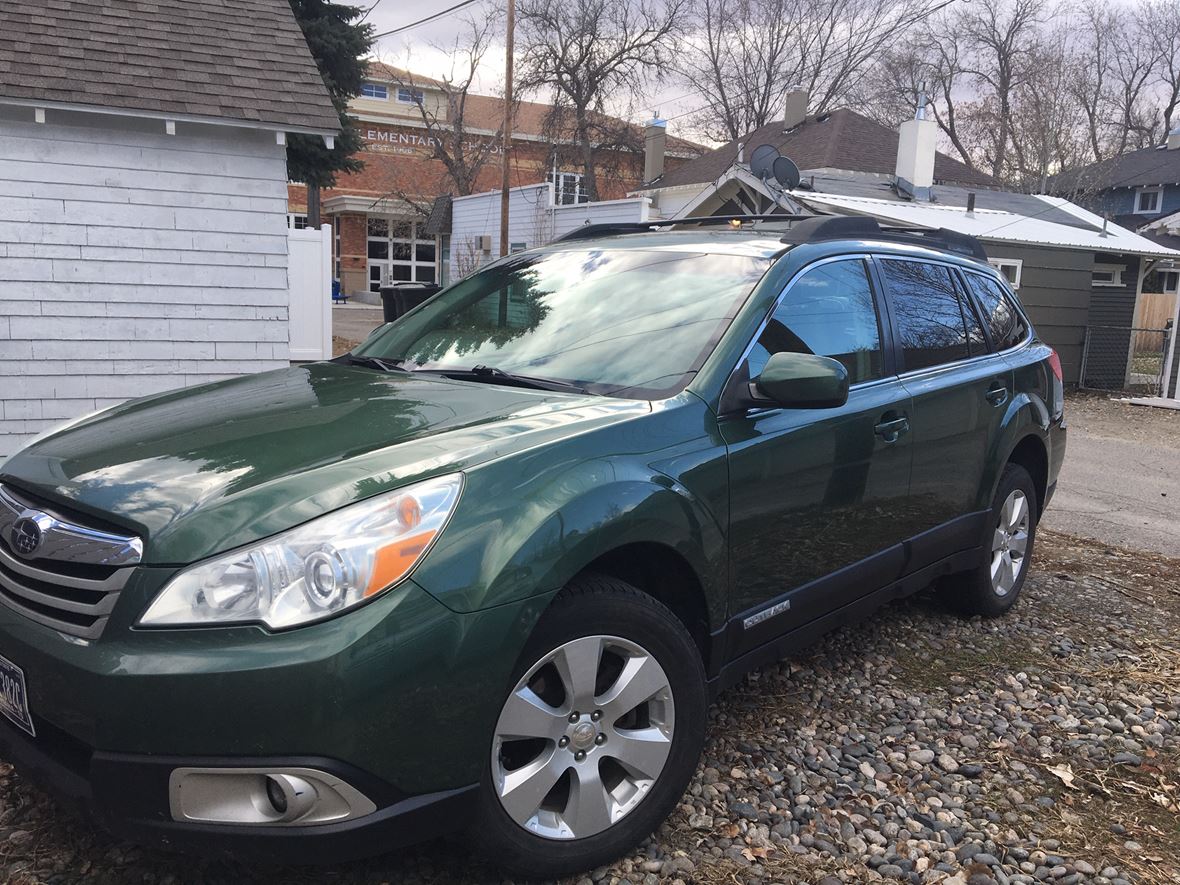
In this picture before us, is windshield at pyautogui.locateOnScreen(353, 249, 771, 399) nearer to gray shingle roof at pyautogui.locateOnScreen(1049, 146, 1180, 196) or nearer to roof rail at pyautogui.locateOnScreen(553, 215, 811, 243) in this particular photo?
roof rail at pyautogui.locateOnScreen(553, 215, 811, 243)

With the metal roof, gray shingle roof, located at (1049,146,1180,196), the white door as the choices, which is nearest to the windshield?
the white door

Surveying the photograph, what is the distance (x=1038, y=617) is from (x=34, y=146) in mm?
7906

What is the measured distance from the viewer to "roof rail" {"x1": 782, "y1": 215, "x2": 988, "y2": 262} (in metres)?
3.64

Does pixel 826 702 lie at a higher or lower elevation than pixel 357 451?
lower

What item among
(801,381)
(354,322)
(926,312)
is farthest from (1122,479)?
(354,322)

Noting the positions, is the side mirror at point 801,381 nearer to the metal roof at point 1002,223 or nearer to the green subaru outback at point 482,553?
the green subaru outback at point 482,553

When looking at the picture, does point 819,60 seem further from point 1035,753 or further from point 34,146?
point 1035,753

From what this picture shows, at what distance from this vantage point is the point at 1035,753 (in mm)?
3355

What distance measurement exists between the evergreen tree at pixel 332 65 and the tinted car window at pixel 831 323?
15.7 meters

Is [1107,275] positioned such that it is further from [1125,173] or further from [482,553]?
[1125,173]

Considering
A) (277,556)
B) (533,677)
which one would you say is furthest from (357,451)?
(533,677)

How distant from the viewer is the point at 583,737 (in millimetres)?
2406

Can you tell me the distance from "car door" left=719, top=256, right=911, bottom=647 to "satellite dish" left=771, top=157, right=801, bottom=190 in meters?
11.0

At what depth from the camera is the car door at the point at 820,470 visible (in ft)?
9.70
